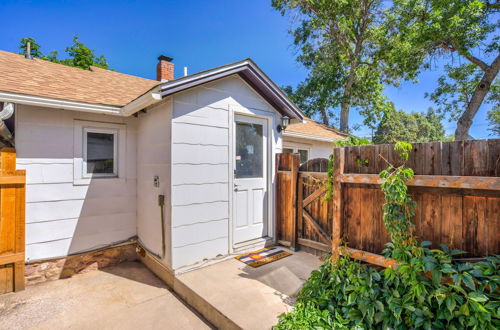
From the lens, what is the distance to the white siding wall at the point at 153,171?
3.59m

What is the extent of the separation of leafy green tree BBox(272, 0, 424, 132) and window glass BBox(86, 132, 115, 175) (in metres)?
12.0

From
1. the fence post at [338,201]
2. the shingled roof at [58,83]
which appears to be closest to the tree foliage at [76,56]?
the shingled roof at [58,83]

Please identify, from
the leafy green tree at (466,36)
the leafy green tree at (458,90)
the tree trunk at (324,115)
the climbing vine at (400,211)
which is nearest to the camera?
the climbing vine at (400,211)

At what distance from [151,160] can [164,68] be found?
16.6 ft

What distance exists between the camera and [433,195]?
2.16 metres

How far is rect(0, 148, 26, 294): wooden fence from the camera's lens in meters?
3.33

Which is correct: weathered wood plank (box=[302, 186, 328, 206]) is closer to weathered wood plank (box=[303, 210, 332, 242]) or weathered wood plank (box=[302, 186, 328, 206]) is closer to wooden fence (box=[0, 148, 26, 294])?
weathered wood plank (box=[303, 210, 332, 242])

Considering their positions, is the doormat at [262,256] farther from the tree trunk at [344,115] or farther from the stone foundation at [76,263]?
the tree trunk at [344,115]

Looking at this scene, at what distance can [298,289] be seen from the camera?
306cm

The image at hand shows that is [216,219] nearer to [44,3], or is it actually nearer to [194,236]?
[194,236]

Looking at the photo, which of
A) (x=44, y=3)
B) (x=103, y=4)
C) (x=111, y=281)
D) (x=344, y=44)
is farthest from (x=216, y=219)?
(x=344, y=44)

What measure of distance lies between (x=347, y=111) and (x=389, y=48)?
3.86 meters

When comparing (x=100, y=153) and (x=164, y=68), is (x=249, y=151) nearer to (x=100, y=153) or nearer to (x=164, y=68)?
(x=100, y=153)

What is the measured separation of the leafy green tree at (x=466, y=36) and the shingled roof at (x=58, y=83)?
1346cm
